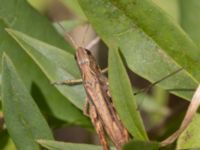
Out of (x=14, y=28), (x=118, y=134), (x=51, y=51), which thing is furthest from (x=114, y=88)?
(x=14, y=28)

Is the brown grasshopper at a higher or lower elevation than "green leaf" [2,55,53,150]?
lower

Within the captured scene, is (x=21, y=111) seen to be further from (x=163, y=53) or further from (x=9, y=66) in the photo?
(x=163, y=53)

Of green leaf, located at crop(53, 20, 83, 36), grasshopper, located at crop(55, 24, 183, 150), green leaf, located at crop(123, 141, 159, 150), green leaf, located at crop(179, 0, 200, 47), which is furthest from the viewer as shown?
green leaf, located at crop(53, 20, 83, 36)

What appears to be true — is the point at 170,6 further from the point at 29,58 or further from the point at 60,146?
the point at 60,146

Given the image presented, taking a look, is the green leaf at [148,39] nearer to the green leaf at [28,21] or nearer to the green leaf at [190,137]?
the green leaf at [190,137]

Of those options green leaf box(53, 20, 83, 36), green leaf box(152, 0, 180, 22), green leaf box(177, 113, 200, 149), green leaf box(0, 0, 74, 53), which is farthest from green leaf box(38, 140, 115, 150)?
green leaf box(152, 0, 180, 22)

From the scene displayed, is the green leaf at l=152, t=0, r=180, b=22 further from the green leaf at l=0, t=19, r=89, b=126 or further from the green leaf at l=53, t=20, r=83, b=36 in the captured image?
the green leaf at l=0, t=19, r=89, b=126
